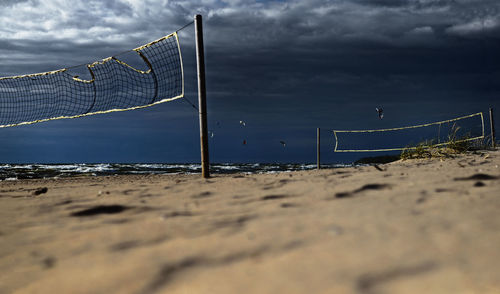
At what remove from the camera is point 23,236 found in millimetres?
2281

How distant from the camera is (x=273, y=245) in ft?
5.69

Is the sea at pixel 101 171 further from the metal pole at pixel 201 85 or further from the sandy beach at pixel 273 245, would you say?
the sandy beach at pixel 273 245

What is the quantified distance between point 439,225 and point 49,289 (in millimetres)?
1896

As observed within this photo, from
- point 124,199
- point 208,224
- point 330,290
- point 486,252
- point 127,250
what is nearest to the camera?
point 330,290

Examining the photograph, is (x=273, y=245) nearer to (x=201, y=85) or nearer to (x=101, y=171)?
(x=201, y=85)

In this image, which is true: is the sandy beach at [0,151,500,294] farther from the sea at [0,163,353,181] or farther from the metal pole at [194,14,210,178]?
the sea at [0,163,353,181]

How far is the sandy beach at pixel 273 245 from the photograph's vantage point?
1.38 metres

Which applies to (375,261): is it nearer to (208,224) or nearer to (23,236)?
(208,224)

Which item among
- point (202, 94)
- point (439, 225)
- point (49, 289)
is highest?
point (202, 94)

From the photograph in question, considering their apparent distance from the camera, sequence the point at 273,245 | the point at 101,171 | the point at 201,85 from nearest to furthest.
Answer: the point at 273,245, the point at 201,85, the point at 101,171

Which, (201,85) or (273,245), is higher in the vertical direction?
(201,85)

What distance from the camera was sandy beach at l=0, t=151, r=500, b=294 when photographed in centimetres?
138

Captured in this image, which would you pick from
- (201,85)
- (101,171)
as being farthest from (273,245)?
(101,171)

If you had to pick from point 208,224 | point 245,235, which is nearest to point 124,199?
point 208,224
